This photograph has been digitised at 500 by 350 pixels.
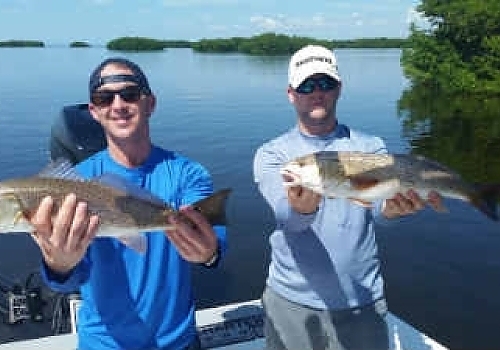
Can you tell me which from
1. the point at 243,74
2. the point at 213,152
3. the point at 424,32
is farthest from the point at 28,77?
the point at 213,152

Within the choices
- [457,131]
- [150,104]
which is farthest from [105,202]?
[457,131]

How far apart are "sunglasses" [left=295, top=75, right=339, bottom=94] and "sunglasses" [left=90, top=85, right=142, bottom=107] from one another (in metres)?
1.06

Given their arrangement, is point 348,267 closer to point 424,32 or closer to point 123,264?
point 123,264

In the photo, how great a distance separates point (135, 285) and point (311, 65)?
1.73 m

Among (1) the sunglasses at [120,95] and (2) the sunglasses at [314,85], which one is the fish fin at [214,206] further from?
(2) the sunglasses at [314,85]

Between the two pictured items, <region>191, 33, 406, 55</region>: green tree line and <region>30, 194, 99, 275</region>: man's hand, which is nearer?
<region>30, 194, 99, 275</region>: man's hand

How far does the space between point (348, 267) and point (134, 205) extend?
1.46m

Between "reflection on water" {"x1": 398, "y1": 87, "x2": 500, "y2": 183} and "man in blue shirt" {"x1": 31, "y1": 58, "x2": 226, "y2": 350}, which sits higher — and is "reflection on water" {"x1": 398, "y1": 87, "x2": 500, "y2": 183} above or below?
below

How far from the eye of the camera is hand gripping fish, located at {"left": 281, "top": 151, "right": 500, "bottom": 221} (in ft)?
11.7

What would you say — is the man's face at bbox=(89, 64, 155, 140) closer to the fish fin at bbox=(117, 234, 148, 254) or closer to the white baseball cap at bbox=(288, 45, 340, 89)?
the fish fin at bbox=(117, 234, 148, 254)

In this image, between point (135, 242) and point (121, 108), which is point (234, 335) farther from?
point (121, 108)

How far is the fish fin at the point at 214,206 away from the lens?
9.96 feet

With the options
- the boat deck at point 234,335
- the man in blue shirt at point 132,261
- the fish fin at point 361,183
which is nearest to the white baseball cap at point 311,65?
the fish fin at point 361,183

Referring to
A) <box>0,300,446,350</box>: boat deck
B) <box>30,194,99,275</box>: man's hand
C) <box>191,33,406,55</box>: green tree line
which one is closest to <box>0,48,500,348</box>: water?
Answer: <box>0,300,446,350</box>: boat deck
